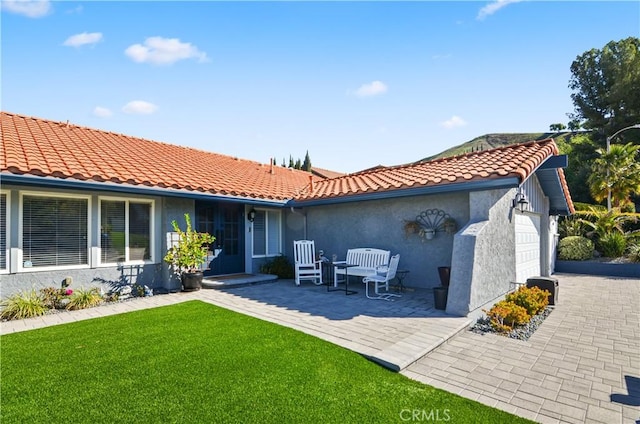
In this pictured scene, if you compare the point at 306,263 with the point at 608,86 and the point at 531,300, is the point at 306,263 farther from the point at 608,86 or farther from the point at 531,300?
the point at 608,86

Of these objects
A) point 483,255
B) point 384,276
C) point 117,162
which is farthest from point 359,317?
point 117,162

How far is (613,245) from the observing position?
48.1ft

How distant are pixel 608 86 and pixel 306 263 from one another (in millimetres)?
30850

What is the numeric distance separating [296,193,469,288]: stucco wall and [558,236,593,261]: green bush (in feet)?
33.3

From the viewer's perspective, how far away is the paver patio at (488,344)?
3658mm

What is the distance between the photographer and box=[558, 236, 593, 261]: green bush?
15000 millimetres

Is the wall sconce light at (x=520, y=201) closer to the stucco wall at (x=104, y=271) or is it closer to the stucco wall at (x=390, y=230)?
the stucco wall at (x=390, y=230)

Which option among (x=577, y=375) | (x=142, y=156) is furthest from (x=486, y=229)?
(x=142, y=156)

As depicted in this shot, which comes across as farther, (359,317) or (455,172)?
(455,172)

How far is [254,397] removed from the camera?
3.53 meters

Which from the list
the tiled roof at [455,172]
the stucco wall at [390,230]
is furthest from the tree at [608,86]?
the stucco wall at [390,230]

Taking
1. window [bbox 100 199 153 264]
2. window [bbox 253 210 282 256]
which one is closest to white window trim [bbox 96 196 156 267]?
window [bbox 100 199 153 264]

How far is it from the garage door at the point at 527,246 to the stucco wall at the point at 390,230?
2115 mm

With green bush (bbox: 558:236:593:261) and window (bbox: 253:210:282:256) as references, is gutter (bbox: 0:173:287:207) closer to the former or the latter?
window (bbox: 253:210:282:256)
